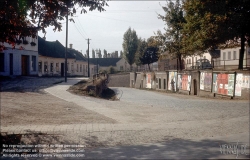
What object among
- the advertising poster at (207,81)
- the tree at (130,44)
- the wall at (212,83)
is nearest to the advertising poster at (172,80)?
the wall at (212,83)

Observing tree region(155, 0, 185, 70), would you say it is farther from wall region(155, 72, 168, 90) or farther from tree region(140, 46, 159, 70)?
tree region(140, 46, 159, 70)

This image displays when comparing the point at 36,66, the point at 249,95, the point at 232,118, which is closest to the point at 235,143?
the point at 232,118

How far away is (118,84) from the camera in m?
55.4

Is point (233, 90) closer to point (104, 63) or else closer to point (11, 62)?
point (11, 62)

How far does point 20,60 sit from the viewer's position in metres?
30.6

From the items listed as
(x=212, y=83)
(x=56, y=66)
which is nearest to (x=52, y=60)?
(x=56, y=66)

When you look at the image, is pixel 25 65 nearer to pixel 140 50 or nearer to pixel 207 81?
pixel 207 81

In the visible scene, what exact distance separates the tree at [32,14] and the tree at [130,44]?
6053 centimetres

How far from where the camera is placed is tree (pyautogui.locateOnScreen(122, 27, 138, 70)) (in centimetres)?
6921

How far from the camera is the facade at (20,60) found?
2802 centimetres

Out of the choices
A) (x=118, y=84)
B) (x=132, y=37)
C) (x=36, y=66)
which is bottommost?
(x=118, y=84)

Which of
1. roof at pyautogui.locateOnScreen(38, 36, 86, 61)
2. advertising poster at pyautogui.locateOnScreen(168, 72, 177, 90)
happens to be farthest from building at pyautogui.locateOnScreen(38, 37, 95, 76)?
advertising poster at pyautogui.locateOnScreen(168, 72, 177, 90)

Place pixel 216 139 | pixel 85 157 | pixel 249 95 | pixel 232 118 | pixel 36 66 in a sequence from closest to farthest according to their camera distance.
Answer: pixel 85 157 < pixel 216 139 < pixel 232 118 < pixel 249 95 < pixel 36 66

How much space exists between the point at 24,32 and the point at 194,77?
839 inches
